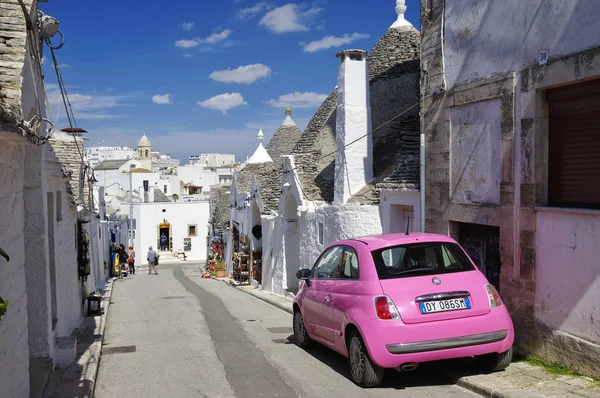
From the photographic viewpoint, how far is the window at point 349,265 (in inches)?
306

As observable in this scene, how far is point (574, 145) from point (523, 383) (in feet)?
9.71

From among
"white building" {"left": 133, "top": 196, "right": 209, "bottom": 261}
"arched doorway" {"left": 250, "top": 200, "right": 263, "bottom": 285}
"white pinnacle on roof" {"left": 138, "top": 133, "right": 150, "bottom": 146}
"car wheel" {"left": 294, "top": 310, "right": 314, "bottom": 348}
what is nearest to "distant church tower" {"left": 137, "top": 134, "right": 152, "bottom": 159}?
"white pinnacle on roof" {"left": 138, "top": 133, "right": 150, "bottom": 146}

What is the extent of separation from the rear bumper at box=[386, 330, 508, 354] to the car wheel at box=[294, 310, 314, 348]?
304 cm

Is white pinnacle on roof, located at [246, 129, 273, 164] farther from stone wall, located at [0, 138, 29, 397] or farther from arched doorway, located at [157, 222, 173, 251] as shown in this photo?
arched doorway, located at [157, 222, 173, 251]

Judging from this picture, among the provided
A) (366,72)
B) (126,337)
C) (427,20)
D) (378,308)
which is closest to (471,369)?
(378,308)

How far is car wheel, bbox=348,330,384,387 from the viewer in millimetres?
7012

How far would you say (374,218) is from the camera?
13.8 metres

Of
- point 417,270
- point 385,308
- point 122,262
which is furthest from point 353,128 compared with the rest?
point 122,262

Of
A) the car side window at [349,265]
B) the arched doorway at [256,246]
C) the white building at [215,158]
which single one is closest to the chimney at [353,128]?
the car side window at [349,265]

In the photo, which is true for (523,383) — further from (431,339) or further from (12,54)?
(12,54)

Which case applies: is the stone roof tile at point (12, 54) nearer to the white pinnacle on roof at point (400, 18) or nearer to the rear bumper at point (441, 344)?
the rear bumper at point (441, 344)

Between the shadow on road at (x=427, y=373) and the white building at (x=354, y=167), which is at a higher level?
the white building at (x=354, y=167)

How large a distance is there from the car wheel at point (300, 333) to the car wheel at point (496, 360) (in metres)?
3.02

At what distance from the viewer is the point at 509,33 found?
8352 mm
